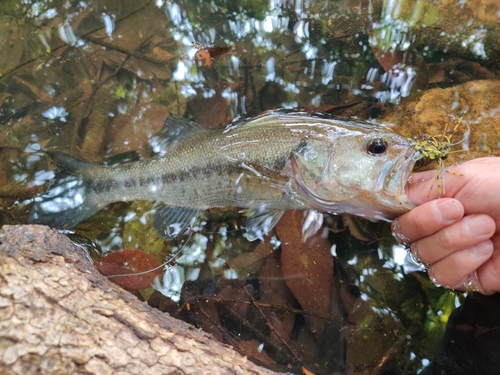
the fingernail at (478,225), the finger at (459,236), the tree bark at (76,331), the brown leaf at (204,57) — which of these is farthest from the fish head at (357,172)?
the brown leaf at (204,57)

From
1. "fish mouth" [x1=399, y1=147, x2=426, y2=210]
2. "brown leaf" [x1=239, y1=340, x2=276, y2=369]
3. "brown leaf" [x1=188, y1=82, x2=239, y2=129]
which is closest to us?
"fish mouth" [x1=399, y1=147, x2=426, y2=210]

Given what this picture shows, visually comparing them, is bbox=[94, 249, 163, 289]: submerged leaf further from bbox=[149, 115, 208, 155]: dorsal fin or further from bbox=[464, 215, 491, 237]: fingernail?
bbox=[464, 215, 491, 237]: fingernail

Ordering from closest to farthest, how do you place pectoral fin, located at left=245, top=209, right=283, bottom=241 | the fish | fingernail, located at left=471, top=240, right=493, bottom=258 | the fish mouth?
fingernail, located at left=471, top=240, right=493, bottom=258
the fish mouth
the fish
pectoral fin, located at left=245, top=209, right=283, bottom=241

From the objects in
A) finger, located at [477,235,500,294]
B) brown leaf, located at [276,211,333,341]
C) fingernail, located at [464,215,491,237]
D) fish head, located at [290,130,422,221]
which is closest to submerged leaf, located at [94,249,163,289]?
brown leaf, located at [276,211,333,341]

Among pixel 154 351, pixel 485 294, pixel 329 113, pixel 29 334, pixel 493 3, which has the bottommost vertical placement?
pixel 485 294

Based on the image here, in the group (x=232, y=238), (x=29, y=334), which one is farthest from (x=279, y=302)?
(x=29, y=334)

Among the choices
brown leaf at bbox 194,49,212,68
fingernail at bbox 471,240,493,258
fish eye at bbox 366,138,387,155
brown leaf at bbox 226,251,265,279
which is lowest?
brown leaf at bbox 226,251,265,279

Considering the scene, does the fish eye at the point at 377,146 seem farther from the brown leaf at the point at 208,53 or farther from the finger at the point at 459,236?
the brown leaf at the point at 208,53

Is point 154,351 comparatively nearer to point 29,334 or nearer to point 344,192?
point 29,334
